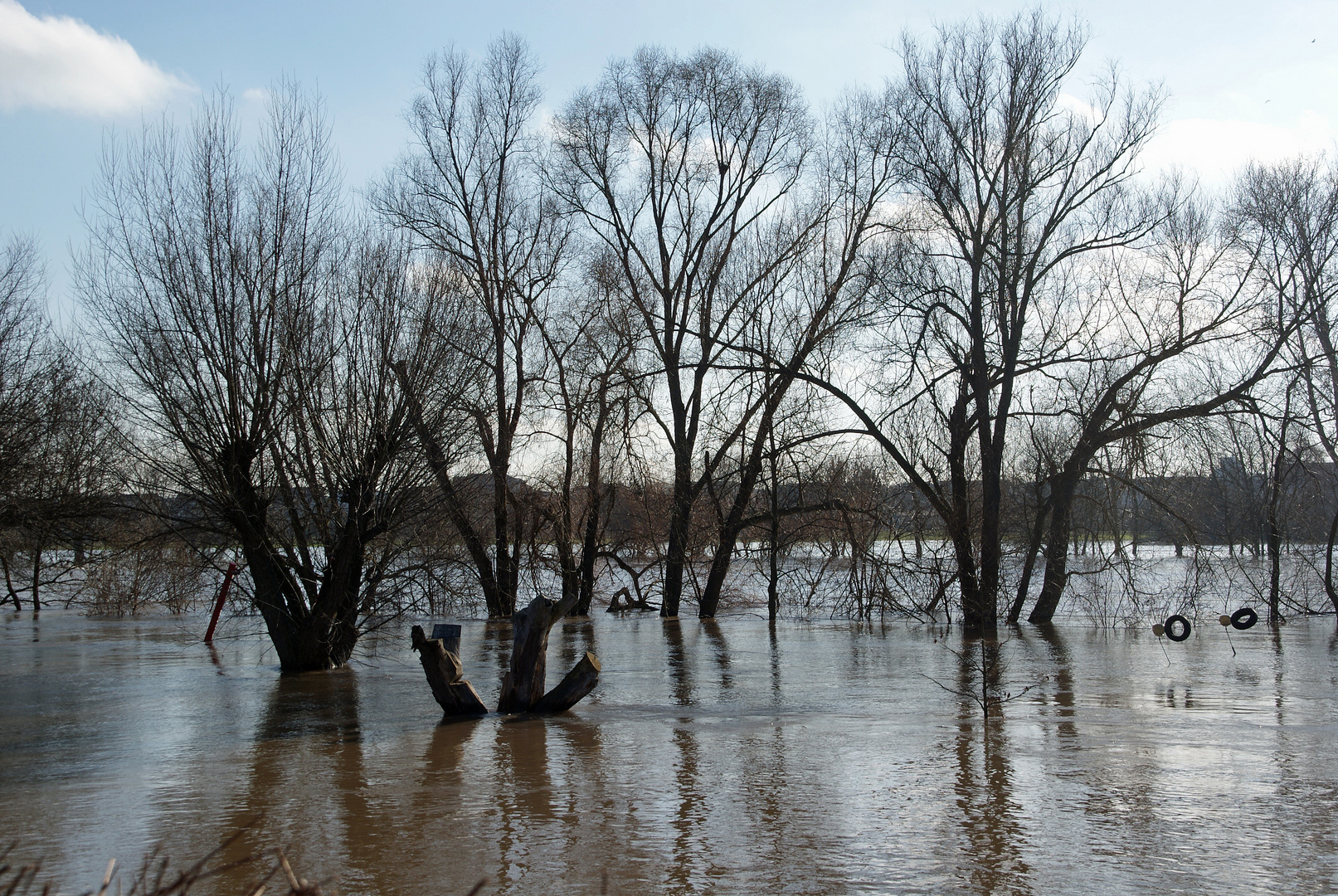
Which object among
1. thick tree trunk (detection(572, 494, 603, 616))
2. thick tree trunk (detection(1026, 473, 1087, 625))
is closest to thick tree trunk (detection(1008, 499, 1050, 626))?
thick tree trunk (detection(1026, 473, 1087, 625))

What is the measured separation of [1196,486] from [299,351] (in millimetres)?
18224

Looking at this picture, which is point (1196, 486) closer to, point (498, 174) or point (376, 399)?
point (376, 399)

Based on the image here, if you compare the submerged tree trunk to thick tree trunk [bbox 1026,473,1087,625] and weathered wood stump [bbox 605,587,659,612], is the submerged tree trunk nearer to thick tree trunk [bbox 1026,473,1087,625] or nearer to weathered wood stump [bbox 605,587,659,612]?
thick tree trunk [bbox 1026,473,1087,625]

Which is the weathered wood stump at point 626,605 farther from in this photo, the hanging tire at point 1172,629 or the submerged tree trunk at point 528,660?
the submerged tree trunk at point 528,660

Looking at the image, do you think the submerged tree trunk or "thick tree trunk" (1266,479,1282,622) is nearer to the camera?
the submerged tree trunk

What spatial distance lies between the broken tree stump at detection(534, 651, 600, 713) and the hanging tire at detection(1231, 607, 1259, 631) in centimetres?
1421

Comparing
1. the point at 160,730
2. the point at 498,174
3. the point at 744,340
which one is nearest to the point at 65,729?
the point at 160,730

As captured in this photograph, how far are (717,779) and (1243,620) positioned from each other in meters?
16.8

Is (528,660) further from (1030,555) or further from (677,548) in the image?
(677,548)

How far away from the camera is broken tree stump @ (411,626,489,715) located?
1141cm

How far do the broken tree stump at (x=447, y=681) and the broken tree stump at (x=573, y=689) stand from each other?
0.72 m

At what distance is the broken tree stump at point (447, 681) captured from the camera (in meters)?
11.4

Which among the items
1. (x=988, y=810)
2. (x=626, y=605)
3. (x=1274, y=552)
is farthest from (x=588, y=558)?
(x=988, y=810)

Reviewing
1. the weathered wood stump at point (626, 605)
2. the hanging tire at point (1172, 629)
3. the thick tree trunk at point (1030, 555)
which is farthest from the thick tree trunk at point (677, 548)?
the hanging tire at point (1172, 629)
